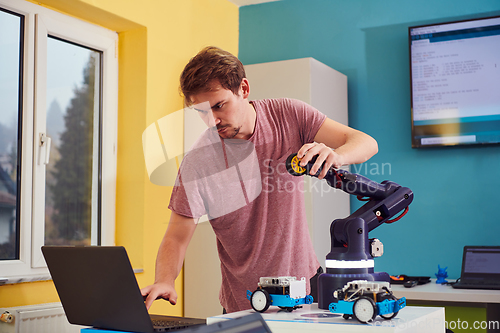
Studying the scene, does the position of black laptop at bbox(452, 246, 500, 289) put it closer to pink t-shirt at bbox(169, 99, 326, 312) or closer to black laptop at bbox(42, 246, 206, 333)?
pink t-shirt at bbox(169, 99, 326, 312)

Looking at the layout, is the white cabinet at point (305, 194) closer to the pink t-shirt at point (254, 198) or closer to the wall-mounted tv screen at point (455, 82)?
the wall-mounted tv screen at point (455, 82)

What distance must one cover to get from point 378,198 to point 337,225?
12 centimetres

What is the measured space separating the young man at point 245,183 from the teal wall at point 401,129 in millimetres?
1321

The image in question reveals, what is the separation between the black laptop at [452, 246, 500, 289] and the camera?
2.04 metres

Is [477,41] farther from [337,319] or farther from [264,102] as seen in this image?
[337,319]

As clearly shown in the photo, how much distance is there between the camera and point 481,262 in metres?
2.14

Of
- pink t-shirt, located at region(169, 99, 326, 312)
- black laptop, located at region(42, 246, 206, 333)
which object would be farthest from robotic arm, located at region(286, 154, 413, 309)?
pink t-shirt, located at region(169, 99, 326, 312)

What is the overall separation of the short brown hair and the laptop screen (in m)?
1.49

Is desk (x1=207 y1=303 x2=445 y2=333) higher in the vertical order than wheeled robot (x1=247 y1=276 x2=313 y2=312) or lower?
lower

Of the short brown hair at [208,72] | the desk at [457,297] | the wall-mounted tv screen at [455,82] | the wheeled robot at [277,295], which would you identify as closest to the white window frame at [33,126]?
the short brown hair at [208,72]

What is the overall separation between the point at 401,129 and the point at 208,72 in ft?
5.56

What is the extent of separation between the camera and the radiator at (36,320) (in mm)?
1714

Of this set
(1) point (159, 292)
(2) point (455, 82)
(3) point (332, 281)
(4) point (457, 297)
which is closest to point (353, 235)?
(3) point (332, 281)

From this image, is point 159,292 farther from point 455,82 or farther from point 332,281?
point 455,82
